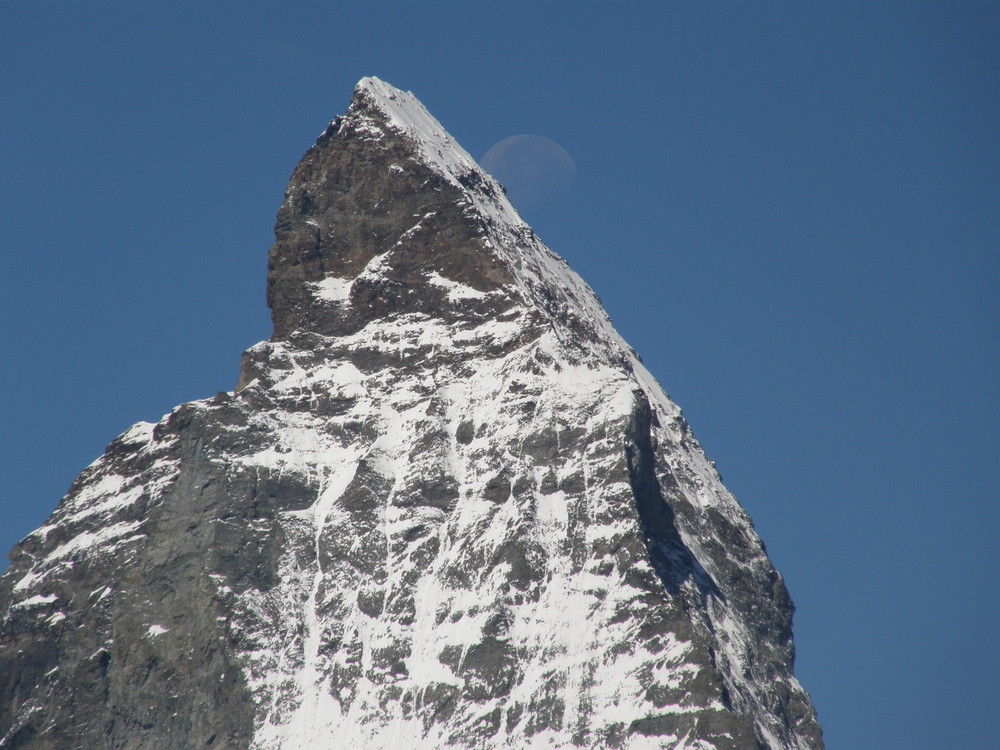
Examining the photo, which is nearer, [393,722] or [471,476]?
[393,722]

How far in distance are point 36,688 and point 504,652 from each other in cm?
3944

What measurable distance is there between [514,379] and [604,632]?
2889 cm

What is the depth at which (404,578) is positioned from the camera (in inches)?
6806

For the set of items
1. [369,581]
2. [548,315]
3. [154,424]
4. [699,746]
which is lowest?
[699,746]

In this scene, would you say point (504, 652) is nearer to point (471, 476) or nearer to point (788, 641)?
point (471, 476)

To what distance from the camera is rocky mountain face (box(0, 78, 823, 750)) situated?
16288cm

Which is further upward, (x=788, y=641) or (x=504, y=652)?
(x=788, y=641)

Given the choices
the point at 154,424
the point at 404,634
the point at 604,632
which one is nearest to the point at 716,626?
the point at 604,632

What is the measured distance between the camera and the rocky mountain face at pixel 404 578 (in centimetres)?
16288

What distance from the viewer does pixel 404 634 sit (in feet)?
555

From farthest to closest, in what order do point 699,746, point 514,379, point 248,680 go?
point 514,379
point 248,680
point 699,746

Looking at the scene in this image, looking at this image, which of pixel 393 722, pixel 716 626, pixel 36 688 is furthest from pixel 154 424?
pixel 716 626

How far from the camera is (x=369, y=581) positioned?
570ft

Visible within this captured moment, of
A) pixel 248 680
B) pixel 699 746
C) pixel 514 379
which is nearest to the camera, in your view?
pixel 699 746
